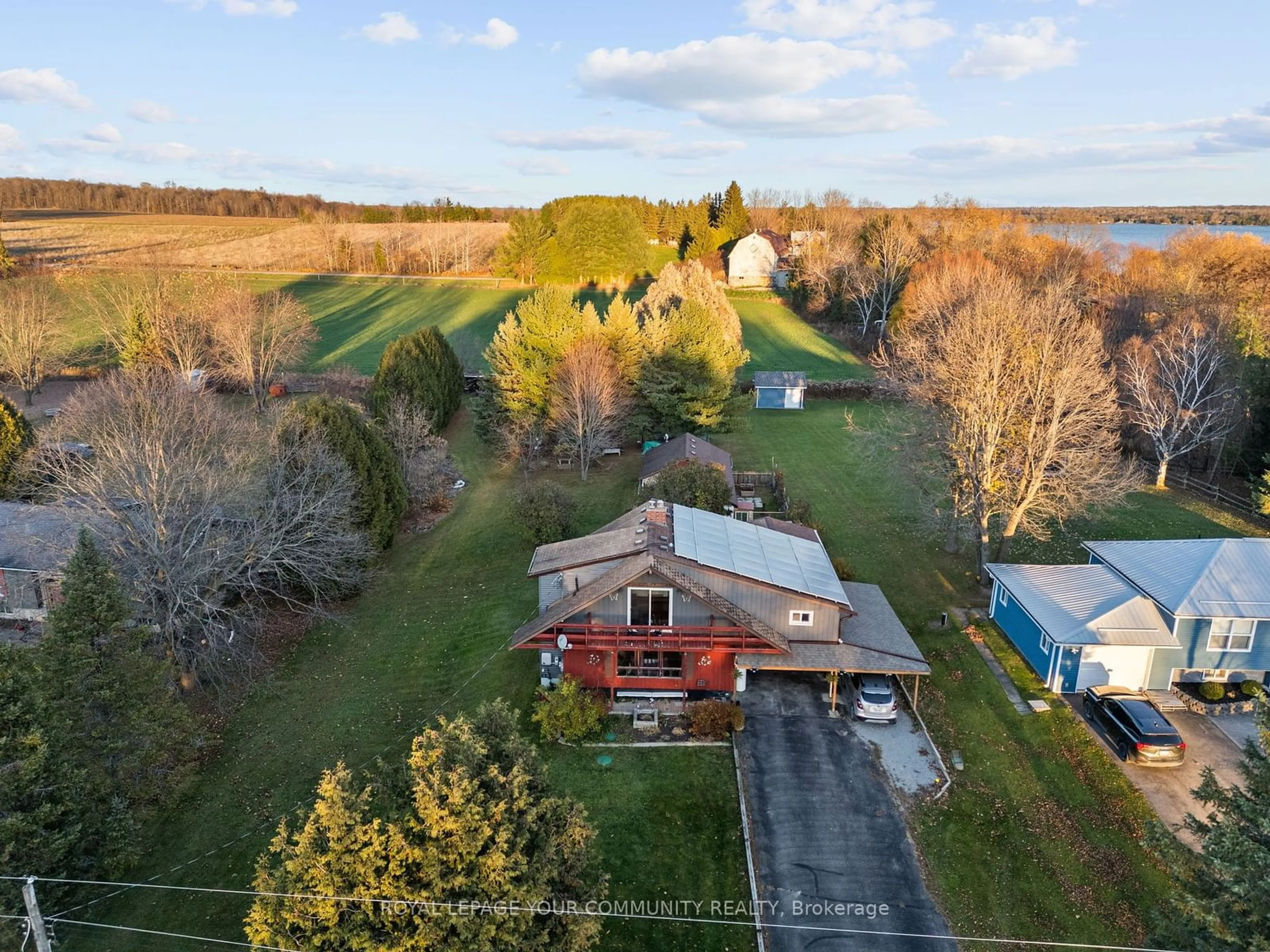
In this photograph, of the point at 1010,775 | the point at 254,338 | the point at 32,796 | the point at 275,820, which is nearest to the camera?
the point at 32,796

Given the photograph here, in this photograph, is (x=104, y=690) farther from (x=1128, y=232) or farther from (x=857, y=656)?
(x=1128, y=232)

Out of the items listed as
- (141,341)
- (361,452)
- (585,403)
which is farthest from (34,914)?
(141,341)

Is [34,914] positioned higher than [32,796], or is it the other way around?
[34,914]

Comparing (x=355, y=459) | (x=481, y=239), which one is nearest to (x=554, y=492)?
(x=355, y=459)

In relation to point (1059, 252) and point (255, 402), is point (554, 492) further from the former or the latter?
point (1059, 252)

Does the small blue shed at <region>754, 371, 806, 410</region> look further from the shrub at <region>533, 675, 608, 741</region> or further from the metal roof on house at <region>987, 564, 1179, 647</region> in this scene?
the shrub at <region>533, 675, 608, 741</region>

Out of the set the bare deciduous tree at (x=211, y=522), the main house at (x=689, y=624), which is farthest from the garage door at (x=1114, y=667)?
the bare deciduous tree at (x=211, y=522)
